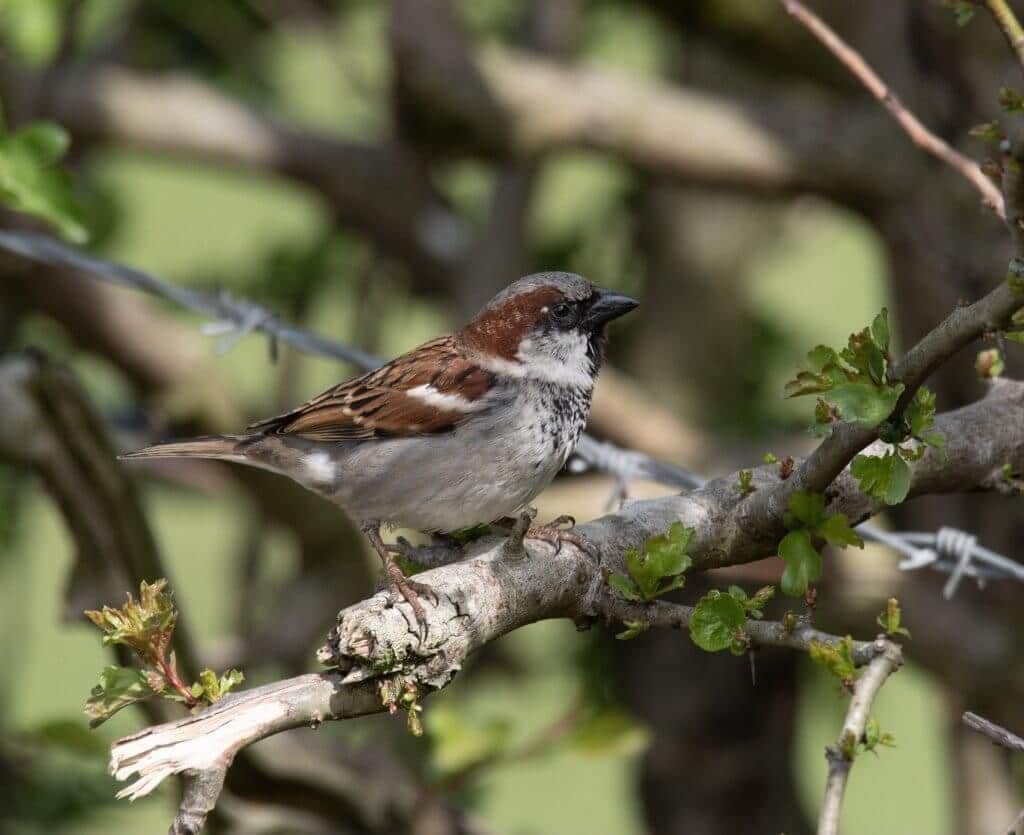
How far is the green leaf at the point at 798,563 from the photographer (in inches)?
50.9

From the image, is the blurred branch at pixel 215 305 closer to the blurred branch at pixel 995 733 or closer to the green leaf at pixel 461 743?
the green leaf at pixel 461 743

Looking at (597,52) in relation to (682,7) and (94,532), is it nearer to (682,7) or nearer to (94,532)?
(682,7)

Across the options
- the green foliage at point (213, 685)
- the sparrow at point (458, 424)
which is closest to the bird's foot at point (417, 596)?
the green foliage at point (213, 685)

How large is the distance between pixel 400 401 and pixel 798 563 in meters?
0.96

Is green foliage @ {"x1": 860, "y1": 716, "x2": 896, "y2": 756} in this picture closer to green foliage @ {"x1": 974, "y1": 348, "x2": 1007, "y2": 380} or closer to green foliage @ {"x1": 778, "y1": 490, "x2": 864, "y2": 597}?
green foliage @ {"x1": 778, "y1": 490, "x2": 864, "y2": 597}

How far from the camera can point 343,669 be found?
1.22 m

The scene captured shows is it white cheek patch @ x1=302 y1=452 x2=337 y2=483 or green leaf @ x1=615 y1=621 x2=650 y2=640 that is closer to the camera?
green leaf @ x1=615 y1=621 x2=650 y2=640

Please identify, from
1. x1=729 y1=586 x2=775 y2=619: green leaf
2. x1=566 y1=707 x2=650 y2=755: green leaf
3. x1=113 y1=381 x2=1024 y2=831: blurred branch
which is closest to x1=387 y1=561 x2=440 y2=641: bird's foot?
x1=113 y1=381 x2=1024 y2=831: blurred branch

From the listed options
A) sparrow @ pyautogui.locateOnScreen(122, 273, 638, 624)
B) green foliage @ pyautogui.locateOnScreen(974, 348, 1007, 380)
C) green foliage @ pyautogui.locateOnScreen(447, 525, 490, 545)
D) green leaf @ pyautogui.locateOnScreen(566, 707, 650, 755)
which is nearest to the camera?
green foliage @ pyautogui.locateOnScreen(974, 348, 1007, 380)

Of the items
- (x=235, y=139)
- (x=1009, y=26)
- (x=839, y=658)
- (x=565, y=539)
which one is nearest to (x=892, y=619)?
(x=839, y=658)

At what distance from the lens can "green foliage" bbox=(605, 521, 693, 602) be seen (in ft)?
4.48

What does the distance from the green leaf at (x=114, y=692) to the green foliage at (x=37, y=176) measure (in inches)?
28.5

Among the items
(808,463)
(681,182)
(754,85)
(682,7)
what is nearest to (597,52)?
(754,85)

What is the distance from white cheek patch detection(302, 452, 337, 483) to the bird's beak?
492 millimetres
